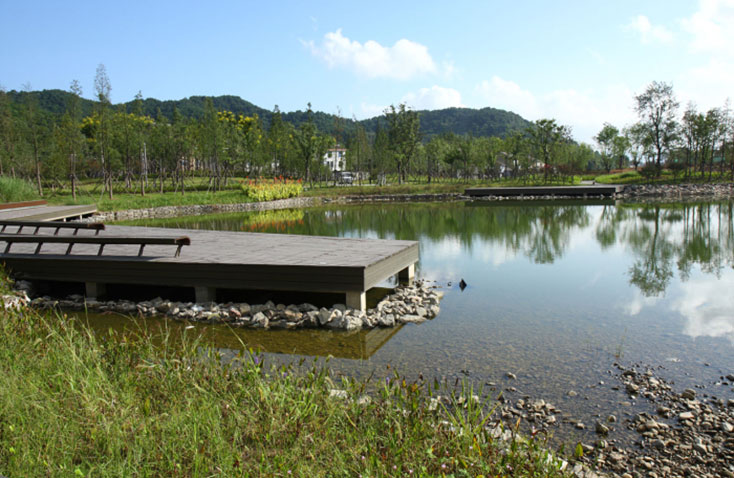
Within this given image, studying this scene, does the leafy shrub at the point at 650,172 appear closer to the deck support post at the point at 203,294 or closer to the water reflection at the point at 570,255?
the water reflection at the point at 570,255

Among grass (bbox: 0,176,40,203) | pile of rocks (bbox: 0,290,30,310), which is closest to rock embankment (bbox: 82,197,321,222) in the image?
grass (bbox: 0,176,40,203)

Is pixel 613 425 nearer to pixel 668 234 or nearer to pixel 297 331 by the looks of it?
pixel 297 331

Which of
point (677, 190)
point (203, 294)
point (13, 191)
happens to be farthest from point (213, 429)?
point (677, 190)

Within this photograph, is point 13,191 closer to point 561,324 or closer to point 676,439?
point 561,324

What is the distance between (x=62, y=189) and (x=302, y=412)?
37013 millimetres

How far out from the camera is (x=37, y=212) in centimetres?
1739

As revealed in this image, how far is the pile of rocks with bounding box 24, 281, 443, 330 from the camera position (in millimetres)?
Answer: 7371

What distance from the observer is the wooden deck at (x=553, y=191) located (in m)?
36.7

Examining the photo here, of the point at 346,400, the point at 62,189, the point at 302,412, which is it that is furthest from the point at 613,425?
the point at 62,189

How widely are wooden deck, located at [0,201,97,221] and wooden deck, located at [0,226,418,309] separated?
22.2 feet

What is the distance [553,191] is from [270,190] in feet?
63.5

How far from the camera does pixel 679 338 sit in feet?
22.6

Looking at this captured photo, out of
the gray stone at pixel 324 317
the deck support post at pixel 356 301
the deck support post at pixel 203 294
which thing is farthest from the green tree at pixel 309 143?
the gray stone at pixel 324 317

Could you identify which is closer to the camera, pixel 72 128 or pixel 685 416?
pixel 685 416
